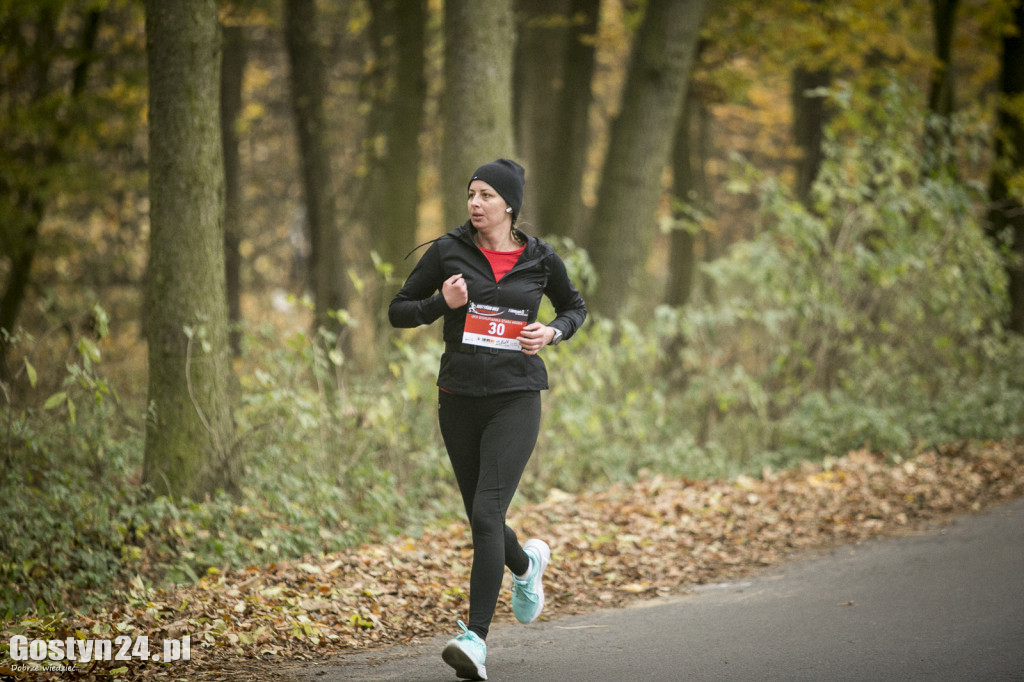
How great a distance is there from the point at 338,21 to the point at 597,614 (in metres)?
15.2

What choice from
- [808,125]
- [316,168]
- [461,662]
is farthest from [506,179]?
[808,125]

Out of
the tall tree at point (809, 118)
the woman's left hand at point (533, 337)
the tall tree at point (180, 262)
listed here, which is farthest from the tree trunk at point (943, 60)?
the woman's left hand at point (533, 337)

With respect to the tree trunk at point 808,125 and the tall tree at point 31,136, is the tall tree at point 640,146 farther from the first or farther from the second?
the tall tree at point 31,136

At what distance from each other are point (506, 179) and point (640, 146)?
7.26m

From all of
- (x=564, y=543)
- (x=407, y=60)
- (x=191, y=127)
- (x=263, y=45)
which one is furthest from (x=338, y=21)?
(x=564, y=543)

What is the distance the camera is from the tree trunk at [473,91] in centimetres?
902

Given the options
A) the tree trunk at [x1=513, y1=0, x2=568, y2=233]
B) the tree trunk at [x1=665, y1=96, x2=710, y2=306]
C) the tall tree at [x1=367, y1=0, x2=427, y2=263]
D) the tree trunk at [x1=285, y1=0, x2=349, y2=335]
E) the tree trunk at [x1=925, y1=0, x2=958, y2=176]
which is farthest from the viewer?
the tree trunk at [x1=665, y1=96, x2=710, y2=306]

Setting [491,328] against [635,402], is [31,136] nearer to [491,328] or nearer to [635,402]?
[635,402]

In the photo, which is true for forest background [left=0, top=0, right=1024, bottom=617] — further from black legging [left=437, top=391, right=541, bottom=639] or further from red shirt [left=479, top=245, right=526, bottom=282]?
red shirt [left=479, top=245, right=526, bottom=282]

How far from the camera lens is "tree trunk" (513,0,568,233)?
1429 cm

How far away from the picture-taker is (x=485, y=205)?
15.2 feet

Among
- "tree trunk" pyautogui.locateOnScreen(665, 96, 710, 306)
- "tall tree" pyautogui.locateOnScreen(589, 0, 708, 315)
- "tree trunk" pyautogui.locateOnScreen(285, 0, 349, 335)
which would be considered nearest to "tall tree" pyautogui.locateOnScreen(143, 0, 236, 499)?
"tall tree" pyautogui.locateOnScreen(589, 0, 708, 315)

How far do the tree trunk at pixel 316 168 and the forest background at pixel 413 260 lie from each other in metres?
0.06

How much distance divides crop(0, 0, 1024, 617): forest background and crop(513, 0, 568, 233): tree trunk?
6 centimetres
